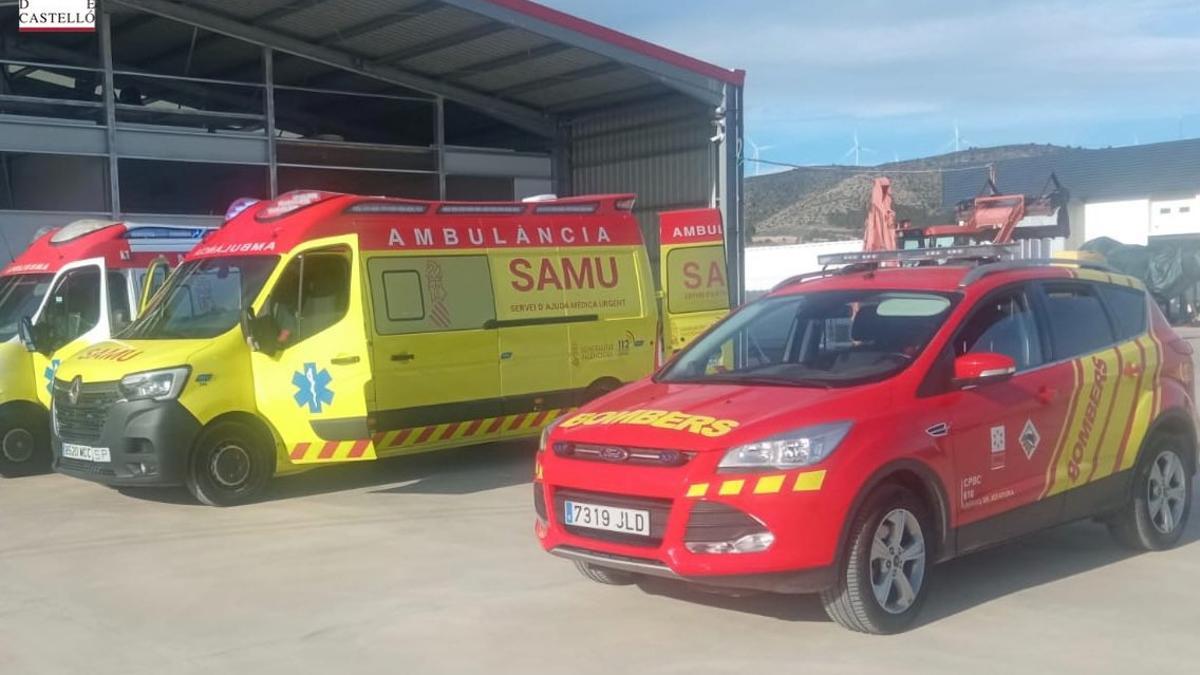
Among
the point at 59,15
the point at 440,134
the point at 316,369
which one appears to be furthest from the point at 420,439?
the point at 440,134

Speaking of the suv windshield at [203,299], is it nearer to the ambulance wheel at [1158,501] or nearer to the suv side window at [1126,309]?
the suv side window at [1126,309]

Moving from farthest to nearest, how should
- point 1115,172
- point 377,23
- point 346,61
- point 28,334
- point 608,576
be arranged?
point 1115,172, point 346,61, point 377,23, point 28,334, point 608,576

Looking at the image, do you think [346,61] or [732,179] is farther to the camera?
[346,61]

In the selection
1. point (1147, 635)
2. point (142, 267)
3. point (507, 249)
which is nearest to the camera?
point (1147, 635)

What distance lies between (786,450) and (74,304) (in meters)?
9.30

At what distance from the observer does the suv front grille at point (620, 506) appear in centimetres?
594

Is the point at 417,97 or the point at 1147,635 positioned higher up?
the point at 417,97

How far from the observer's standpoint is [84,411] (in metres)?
10.3

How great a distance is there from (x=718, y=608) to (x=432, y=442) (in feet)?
16.1

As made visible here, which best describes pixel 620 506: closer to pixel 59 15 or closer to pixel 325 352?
pixel 325 352

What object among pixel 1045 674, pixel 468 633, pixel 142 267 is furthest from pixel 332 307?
pixel 1045 674

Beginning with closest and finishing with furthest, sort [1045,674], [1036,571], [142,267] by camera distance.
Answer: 1. [1045,674]
2. [1036,571]
3. [142,267]

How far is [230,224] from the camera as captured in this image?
11.5 m

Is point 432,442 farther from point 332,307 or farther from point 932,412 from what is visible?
point 932,412
